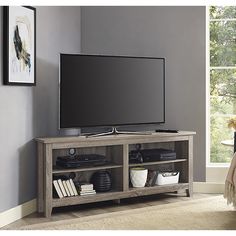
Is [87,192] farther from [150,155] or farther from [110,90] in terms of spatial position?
[110,90]

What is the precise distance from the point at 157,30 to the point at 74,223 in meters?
2.35

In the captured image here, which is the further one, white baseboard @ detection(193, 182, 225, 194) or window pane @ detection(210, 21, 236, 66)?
window pane @ detection(210, 21, 236, 66)

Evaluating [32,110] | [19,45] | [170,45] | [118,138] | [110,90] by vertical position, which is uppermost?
[170,45]

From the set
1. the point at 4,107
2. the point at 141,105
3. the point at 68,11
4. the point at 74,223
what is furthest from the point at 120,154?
the point at 68,11

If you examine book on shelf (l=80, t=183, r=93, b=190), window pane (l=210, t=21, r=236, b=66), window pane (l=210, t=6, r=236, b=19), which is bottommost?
book on shelf (l=80, t=183, r=93, b=190)

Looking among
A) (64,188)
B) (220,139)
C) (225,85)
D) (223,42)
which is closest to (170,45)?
(223,42)

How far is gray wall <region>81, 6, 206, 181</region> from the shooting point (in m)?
5.08

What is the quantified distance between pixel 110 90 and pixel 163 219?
1.39m

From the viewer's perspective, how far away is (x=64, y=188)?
4199mm

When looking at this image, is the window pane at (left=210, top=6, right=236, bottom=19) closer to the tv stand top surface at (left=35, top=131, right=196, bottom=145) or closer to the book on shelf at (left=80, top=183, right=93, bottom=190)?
the tv stand top surface at (left=35, top=131, right=196, bottom=145)

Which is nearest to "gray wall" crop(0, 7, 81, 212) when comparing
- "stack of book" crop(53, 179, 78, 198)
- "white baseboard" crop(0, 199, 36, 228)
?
"white baseboard" crop(0, 199, 36, 228)

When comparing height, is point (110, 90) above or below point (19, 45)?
below

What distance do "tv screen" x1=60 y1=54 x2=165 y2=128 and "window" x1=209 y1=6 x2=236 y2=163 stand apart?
665 millimetres

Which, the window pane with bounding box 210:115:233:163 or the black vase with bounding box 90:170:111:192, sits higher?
the window pane with bounding box 210:115:233:163
